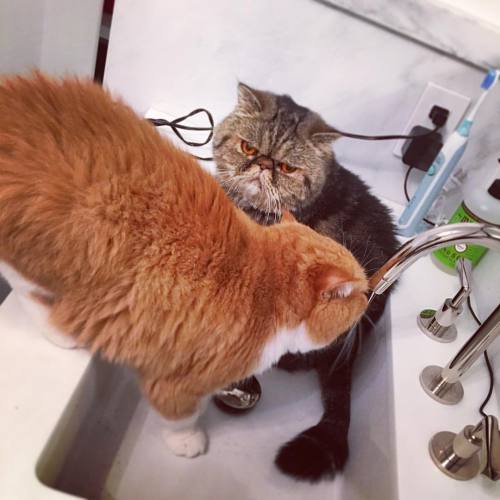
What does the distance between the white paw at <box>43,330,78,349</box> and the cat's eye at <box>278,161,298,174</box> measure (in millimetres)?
565

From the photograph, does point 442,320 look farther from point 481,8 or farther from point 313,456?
point 481,8

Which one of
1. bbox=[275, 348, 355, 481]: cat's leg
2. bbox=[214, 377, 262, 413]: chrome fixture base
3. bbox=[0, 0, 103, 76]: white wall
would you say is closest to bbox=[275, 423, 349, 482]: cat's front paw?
bbox=[275, 348, 355, 481]: cat's leg

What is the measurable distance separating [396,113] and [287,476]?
2.68 feet

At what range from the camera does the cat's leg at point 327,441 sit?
787mm

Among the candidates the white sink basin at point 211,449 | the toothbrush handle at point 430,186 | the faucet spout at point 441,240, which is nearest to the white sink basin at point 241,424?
the white sink basin at point 211,449

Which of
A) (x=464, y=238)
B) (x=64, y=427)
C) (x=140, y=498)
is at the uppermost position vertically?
(x=464, y=238)

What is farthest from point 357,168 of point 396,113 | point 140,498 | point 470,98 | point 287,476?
point 140,498

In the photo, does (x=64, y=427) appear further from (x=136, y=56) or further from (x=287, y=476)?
(x=136, y=56)

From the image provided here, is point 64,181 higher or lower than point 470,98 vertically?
lower

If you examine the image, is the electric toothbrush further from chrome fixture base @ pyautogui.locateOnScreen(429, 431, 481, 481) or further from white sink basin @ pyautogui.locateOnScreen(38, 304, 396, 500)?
chrome fixture base @ pyautogui.locateOnScreen(429, 431, 481, 481)

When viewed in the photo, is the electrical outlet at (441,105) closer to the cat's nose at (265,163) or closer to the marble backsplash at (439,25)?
the marble backsplash at (439,25)

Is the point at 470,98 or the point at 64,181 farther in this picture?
the point at 470,98

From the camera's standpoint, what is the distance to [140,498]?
766 mm

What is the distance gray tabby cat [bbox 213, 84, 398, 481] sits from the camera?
949mm
